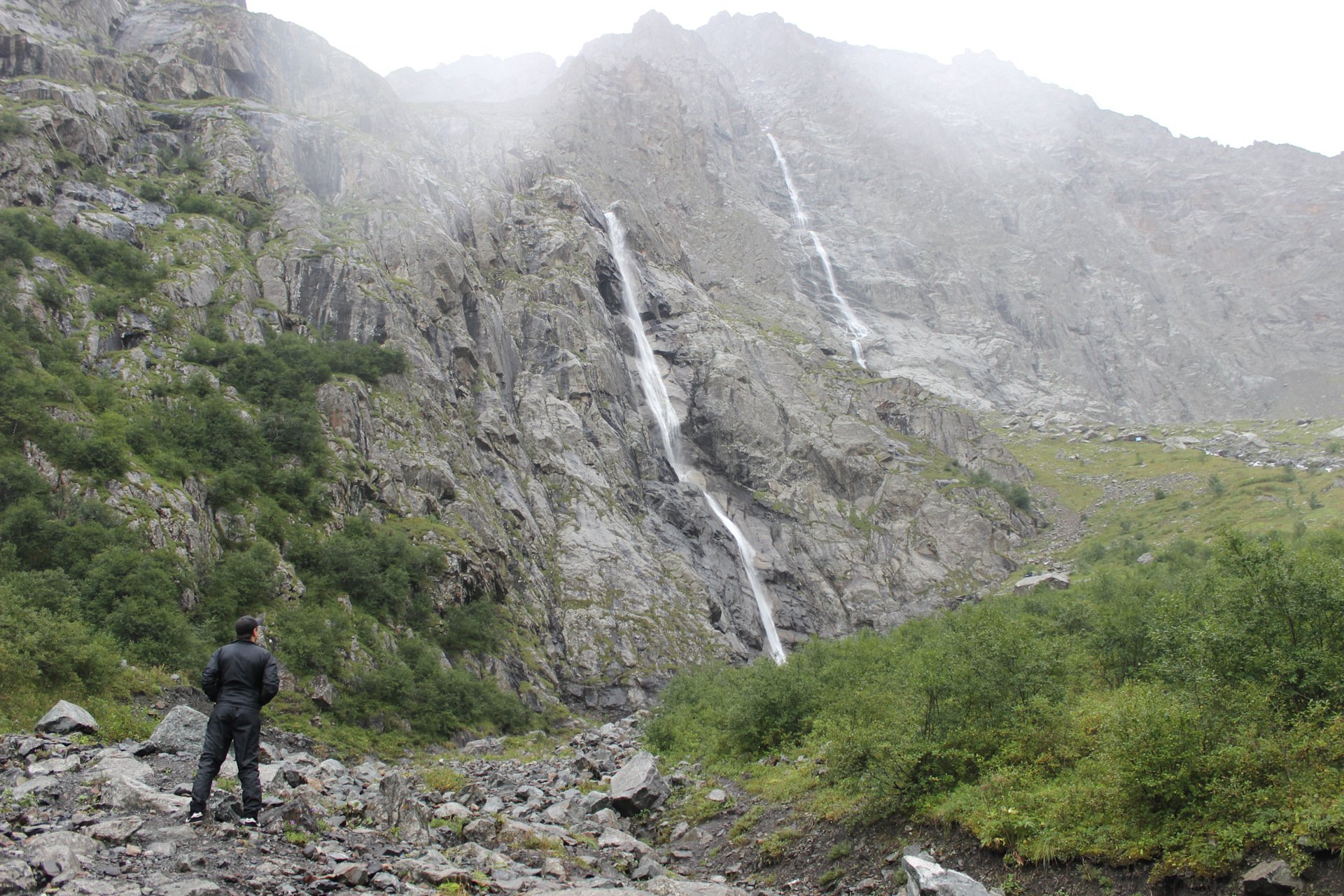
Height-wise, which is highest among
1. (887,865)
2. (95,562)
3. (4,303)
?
(4,303)

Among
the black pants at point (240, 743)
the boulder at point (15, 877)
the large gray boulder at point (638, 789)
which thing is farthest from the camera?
the large gray boulder at point (638, 789)

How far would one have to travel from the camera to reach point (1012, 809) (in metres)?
11.4

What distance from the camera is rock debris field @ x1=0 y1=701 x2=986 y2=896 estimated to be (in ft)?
26.6

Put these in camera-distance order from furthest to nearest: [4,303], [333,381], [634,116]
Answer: [634,116]
[333,381]
[4,303]

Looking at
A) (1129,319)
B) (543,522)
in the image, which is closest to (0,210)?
(543,522)

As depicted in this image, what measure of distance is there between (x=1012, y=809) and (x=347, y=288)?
48.7 meters

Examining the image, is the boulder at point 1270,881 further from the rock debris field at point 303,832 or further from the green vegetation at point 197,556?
the green vegetation at point 197,556

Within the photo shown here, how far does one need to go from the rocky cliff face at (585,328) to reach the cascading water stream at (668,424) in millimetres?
1292

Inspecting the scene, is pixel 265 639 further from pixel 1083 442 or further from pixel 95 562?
pixel 1083 442

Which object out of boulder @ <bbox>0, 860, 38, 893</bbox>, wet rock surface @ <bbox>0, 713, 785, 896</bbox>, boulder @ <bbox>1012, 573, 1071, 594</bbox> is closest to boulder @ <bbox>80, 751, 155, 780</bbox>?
wet rock surface @ <bbox>0, 713, 785, 896</bbox>

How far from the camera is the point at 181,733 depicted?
14258 mm

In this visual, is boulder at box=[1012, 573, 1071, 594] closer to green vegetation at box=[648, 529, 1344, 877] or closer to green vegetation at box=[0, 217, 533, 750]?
green vegetation at box=[648, 529, 1344, 877]

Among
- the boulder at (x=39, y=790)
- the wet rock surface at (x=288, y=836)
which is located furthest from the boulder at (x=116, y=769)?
the boulder at (x=39, y=790)

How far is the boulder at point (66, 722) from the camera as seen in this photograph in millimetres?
14961
